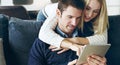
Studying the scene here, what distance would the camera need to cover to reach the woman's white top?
1566 mm

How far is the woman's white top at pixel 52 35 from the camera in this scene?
5.14ft

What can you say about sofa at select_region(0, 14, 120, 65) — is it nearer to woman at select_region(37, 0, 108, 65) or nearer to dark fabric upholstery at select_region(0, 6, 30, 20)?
woman at select_region(37, 0, 108, 65)

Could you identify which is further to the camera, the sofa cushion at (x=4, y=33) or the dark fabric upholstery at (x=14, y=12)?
the dark fabric upholstery at (x=14, y=12)

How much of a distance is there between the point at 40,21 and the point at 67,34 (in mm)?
227

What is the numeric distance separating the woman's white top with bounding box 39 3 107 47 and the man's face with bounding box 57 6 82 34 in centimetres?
5

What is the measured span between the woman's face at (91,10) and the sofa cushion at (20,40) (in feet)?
1.16

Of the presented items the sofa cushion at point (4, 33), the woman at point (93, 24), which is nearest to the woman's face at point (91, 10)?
the woman at point (93, 24)

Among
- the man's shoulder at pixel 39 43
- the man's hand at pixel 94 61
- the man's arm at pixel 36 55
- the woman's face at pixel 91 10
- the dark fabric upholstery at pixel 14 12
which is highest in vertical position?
the woman's face at pixel 91 10

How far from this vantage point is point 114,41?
1.72 m

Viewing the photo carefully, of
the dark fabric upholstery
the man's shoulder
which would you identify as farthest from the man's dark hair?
the dark fabric upholstery

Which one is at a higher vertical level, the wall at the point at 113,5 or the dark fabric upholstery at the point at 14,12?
the dark fabric upholstery at the point at 14,12

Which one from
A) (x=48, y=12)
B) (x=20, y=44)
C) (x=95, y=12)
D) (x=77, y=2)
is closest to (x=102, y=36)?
(x=95, y=12)

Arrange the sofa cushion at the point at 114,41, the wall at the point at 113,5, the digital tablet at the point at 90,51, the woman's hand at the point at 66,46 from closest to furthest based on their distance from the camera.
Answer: the digital tablet at the point at 90,51, the woman's hand at the point at 66,46, the sofa cushion at the point at 114,41, the wall at the point at 113,5

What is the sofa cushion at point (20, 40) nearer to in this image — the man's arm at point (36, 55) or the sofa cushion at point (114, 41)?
the man's arm at point (36, 55)
